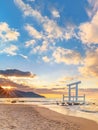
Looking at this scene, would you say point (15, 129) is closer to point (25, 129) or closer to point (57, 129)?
point (25, 129)

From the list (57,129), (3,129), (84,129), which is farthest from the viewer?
(84,129)

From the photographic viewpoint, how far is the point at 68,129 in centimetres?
2327

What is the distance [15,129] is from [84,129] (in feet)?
19.7

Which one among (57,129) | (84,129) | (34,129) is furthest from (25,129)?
(84,129)

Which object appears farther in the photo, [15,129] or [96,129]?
[96,129]

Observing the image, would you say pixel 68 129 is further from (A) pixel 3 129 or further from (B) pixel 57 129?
(A) pixel 3 129

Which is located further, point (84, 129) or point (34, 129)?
point (84, 129)

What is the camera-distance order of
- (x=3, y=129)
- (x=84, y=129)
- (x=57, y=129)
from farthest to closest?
(x=84, y=129) < (x=57, y=129) < (x=3, y=129)

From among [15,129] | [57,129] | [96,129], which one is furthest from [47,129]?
[96,129]

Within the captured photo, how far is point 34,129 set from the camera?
22219mm

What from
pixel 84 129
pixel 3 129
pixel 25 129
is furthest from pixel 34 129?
pixel 84 129

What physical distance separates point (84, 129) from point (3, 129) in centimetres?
692

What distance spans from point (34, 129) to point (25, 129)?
0.65 metres

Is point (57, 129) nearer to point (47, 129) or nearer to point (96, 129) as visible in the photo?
point (47, 129)
